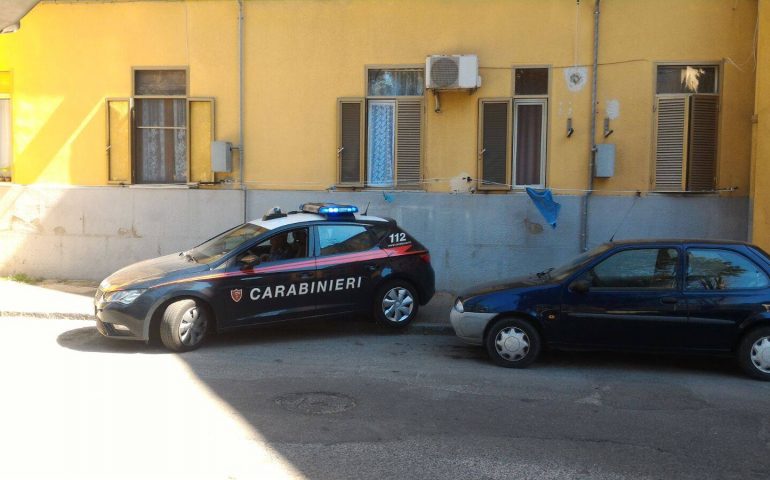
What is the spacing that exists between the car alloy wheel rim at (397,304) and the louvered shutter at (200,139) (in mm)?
4977

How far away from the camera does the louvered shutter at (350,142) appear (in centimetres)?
1280

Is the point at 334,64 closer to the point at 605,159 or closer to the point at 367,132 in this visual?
the point at 367,132

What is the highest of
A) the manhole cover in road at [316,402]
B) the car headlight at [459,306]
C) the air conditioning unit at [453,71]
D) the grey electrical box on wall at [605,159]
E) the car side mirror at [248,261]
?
the air conditioning unit at [453,71]

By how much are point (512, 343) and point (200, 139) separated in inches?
296

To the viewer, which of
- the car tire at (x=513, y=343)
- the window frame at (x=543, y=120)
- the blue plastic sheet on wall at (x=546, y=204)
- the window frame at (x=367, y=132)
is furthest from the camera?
the window frame at (x=367, y=132)

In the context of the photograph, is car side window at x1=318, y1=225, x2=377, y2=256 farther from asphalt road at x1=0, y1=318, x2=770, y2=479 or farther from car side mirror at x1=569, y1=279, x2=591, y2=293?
car side mirror at x1=569, y1=279, x2=591, y2=293

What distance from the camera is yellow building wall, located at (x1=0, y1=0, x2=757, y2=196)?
12.1 meters

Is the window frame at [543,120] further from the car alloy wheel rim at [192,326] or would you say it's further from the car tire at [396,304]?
the car alloy wheel rim at [192,326]

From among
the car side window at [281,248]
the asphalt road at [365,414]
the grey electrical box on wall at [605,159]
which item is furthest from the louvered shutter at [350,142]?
the asphalt road at [365,414]

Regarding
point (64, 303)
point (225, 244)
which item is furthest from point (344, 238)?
point (64, 303)

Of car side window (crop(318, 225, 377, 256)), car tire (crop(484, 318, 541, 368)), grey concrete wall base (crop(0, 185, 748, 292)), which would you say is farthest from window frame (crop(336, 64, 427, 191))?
car tire (crop(484, 318, 541, 368))

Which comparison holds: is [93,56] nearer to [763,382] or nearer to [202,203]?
[202,203]

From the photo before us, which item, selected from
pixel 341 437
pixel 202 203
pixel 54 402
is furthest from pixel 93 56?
pixel 341 437

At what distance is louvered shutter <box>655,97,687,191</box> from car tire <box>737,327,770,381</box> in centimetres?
497
